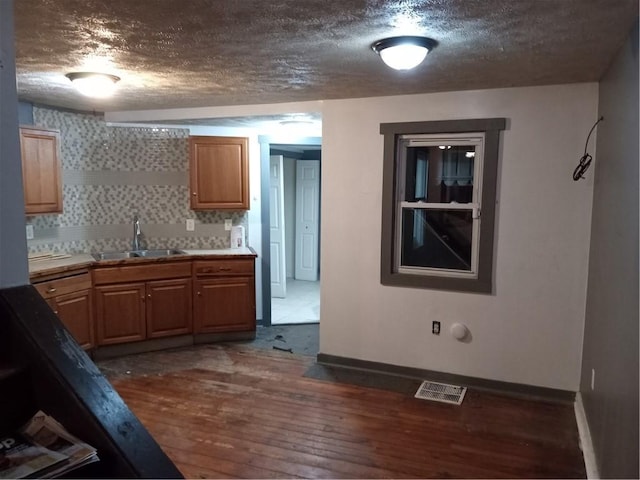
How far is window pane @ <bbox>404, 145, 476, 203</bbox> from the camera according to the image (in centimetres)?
359

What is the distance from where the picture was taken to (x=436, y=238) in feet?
12.3

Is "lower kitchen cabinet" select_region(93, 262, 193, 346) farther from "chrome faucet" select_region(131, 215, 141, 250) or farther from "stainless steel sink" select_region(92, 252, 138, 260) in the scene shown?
"chrome faucet" select_region(131, 215, 141, 250)

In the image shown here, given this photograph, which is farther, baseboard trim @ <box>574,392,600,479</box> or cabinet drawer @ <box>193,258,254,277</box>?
cabinet drawer @ <box>193,258,254,277</box>

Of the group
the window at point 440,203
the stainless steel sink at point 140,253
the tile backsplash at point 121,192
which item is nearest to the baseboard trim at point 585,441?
the window at point 440,203

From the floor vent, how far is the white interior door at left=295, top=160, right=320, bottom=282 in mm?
3845

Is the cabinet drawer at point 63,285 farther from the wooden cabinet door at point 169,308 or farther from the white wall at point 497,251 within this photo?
the white wall at point 497,251

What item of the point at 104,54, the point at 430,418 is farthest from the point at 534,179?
the point at 104,54

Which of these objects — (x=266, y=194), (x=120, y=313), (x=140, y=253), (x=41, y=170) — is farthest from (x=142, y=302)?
(x=266, y=194)

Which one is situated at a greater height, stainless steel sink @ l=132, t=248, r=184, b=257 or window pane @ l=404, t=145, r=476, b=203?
window pane @ l=404, t=145, r=476, b=203

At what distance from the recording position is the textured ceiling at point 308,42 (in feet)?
6.20

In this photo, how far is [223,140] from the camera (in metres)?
4.66

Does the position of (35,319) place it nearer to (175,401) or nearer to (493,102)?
(175,401)

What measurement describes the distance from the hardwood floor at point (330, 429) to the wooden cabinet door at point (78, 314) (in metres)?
0.44

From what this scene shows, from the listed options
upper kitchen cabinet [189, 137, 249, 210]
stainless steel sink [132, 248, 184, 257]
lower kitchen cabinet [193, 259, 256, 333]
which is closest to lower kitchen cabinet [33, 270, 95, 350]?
stainless steel sink [132, 248, 184, 257]
